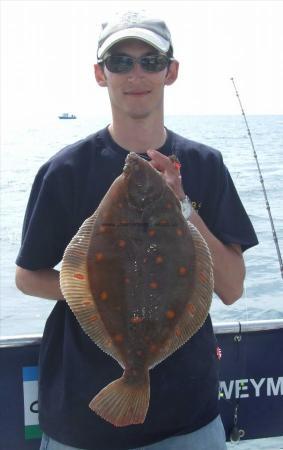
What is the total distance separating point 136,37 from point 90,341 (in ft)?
3.58

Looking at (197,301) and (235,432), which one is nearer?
(197,301)

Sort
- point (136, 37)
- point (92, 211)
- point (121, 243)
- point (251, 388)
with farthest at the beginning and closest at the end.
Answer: point (251, 388), point (92, 211), point (136, 37), point (121, 243)

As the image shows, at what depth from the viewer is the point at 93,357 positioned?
92.0 inches

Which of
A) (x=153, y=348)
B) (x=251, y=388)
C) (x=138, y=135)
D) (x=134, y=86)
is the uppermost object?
(x=134, y=86)

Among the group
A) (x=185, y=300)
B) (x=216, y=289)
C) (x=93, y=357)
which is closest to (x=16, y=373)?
(x=93, y=357)

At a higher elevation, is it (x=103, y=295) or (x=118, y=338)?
(x=103, y=295)

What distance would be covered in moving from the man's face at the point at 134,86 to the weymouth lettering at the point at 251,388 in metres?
1.59

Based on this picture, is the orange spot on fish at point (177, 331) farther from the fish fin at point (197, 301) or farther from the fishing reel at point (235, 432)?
the fishing reel at point (235, 432)

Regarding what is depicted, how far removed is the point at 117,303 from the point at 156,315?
0.13 m

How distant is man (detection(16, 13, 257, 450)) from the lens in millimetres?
2318

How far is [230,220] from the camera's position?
2.50m

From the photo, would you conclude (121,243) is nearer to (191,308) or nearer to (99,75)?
(191,308)

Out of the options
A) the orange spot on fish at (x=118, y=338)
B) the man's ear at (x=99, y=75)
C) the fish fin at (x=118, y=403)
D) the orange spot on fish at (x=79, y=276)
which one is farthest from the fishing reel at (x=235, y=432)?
the man's ear at (x=99, y=75)


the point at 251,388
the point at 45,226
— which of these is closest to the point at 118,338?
the point at 45,226
